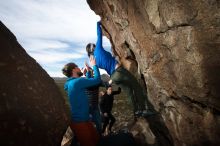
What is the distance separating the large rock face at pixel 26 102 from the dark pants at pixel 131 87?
150 inches

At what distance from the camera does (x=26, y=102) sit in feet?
17.5

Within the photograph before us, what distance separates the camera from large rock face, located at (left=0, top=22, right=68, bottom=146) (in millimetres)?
4957

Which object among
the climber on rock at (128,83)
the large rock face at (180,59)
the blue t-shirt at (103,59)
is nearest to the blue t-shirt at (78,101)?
the large rock face at (180,59)

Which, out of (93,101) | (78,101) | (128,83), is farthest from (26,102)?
(128,83)

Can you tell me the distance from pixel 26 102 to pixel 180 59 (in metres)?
4.48

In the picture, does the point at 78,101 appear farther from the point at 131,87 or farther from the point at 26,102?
the point at 131,87

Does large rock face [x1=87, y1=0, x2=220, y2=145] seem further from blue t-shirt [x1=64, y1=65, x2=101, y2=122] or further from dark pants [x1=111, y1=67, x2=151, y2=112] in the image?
blue t-shirt [x1=64, y1=65, x2=101, y2=122]

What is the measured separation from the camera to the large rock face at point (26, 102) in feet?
16.3

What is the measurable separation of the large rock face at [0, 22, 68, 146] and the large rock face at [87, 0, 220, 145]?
11.9ft

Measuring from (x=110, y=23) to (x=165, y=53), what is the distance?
4070mm

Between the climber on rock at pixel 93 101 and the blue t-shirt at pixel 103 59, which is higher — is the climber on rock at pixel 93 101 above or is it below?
below

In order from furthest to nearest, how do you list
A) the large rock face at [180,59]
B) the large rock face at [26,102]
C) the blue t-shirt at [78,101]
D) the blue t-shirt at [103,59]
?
the blue t-shirt at [103,59] → the large rock face at [180,59] → the blue t-shirt at [78,101] → the large rock face at [26,102]

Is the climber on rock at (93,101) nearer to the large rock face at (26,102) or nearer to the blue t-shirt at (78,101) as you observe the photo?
the blue t-shirt at (78,101)

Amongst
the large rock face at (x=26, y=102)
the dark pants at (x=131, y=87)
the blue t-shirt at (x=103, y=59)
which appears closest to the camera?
the large rock face at (x=26, y=102)
